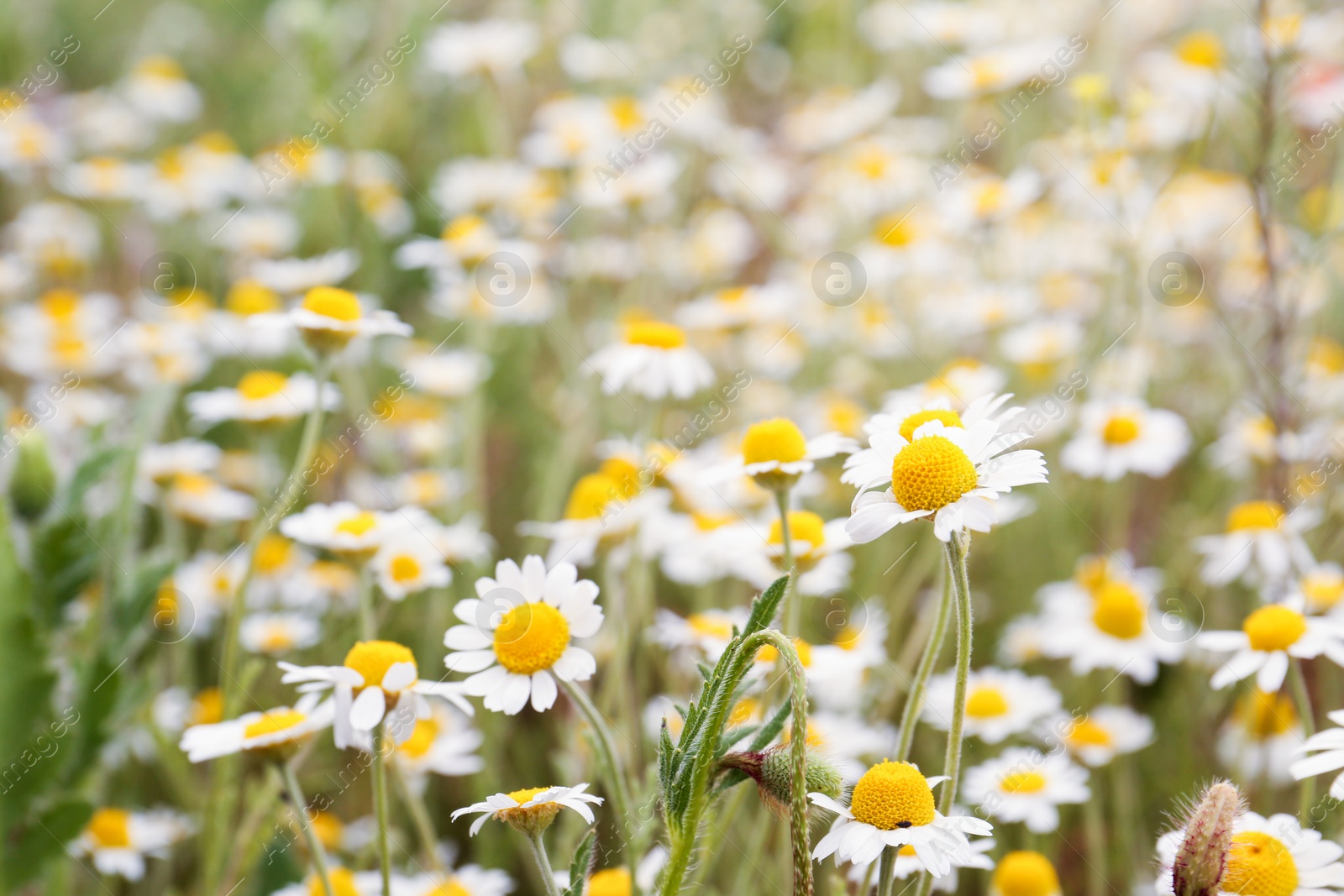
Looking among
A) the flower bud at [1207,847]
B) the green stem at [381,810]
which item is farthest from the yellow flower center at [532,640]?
the flower bud at [1207,847]

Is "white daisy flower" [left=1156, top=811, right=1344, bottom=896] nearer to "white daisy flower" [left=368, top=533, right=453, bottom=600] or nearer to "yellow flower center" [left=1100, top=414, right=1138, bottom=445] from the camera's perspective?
"white daisy flower" [left=368, top=533, right=453, bottom=600]

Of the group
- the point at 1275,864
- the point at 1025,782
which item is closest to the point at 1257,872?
the point at 1275,864

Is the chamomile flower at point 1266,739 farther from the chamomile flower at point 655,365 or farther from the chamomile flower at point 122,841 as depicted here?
the chamomile flower at point 122,841

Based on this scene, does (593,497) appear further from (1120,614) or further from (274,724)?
(1120,614)

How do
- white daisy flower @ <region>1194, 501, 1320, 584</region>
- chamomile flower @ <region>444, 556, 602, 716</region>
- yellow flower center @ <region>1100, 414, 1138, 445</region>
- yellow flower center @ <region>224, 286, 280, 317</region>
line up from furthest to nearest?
yellow flower center @ <region>224, 286, 280, 317</region>
yellow flower center @ <region>1100, 414, 1138, 445</region>
white daisy flower @ <region>1194, 501, 1320, 584</region>
chamomile flower @ <region>444, 556, 602, 716</region>

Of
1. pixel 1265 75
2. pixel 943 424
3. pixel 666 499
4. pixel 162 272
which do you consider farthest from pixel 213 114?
pixel 943 424

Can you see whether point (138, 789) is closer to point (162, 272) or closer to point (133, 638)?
point (133, 638)
